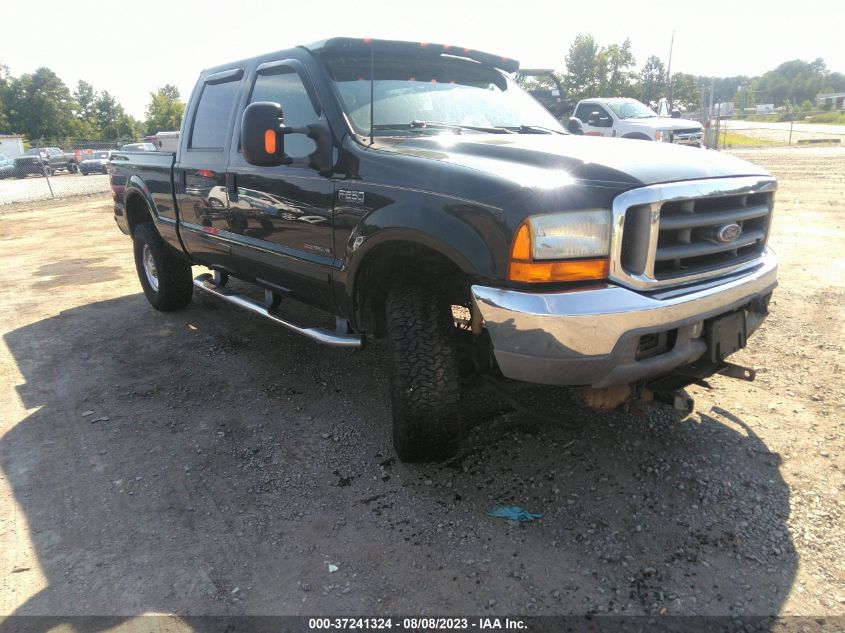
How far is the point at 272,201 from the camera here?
366 centimetres

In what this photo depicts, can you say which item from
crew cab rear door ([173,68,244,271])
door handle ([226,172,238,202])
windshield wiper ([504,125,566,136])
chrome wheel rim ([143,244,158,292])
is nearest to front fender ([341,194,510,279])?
windshield wiper ([504,125,566,136])

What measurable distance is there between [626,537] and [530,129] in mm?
2399

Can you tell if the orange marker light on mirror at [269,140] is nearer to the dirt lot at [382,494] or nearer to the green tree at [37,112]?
the dirt lot at [382,494]

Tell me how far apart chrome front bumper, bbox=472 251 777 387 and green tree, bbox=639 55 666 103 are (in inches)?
2017

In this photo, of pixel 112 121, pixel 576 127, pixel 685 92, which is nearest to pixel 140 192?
pixel 576 127

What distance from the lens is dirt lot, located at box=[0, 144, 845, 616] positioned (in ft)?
7.47

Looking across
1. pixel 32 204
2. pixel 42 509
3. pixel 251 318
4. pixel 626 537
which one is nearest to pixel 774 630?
pixel 626 537

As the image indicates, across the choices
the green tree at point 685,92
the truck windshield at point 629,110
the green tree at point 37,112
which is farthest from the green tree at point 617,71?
the green tree at point 37,112

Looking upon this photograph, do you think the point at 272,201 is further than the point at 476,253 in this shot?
Yes

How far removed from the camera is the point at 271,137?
3002 mm

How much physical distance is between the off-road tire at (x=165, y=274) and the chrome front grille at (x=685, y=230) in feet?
14.0

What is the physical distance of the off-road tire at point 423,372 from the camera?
2768 mm

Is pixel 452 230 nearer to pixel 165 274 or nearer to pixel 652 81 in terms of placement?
pixel 165 274

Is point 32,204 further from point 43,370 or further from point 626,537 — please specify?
point 626,537
